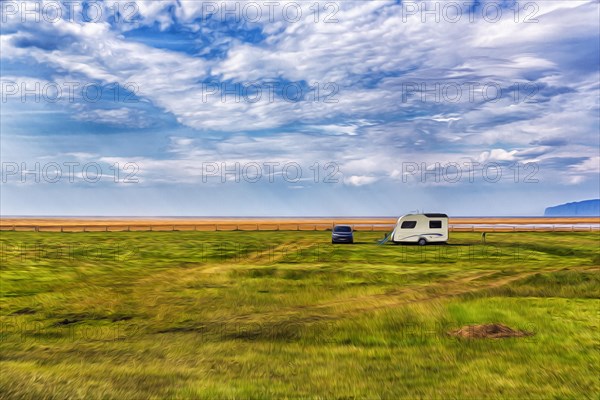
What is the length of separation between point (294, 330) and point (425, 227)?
111ft

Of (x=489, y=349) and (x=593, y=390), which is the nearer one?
(x=593, y=390)

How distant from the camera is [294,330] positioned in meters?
16.2

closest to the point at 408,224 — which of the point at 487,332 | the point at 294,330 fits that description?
the point at 487,332

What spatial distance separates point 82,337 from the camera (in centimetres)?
1596

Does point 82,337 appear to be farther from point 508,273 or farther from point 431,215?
point 431,215

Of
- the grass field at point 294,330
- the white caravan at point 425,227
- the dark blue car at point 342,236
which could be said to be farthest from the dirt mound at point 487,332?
the dark blue car at point 342,236

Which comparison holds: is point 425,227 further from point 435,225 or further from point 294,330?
point 294,330

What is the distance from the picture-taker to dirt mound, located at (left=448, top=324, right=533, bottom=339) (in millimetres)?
14883

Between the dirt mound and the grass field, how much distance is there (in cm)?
44

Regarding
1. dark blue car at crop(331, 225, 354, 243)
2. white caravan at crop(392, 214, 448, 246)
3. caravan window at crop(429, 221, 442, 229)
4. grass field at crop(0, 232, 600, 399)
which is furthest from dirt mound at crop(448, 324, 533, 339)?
dark blue car at crop(331, 225, 354, 243)

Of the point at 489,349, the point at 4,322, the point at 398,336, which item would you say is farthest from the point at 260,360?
the point at 4,322

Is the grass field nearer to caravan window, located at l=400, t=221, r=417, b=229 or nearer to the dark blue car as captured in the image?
caravan window, located at l=400, t=221, r=417, b=229

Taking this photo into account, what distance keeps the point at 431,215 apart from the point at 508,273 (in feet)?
58.1

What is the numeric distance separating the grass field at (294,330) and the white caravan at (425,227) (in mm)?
11434
